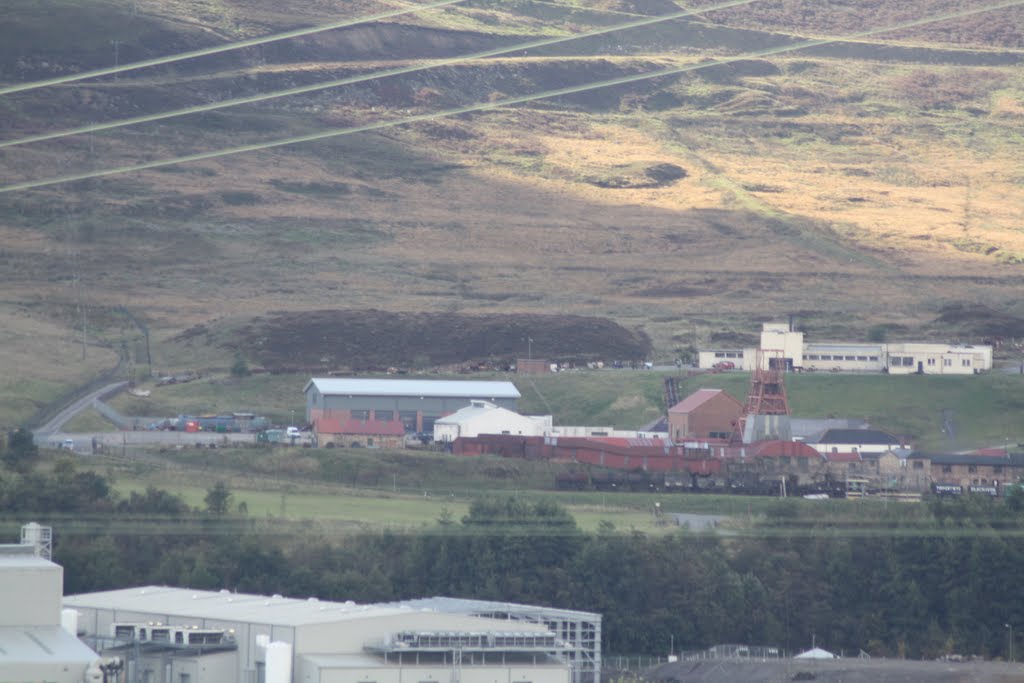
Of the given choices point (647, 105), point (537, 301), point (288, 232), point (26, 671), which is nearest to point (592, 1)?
point (647, 105)

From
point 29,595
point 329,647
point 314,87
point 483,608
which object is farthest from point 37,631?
point 314,87

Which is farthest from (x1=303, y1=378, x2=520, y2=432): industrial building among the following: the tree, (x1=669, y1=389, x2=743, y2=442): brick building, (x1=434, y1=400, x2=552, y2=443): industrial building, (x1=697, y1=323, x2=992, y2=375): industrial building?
the tree

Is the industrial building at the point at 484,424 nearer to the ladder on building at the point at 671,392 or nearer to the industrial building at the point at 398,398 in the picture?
the industrial building at the point at 398,398

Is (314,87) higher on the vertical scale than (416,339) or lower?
higher

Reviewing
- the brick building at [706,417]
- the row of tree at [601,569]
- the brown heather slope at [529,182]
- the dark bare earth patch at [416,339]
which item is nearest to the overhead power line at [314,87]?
the brown heather slope at [529,182]

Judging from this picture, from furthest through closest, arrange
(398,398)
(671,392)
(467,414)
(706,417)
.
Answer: (671,392) → (398,398) → (706,417) → (467,414)

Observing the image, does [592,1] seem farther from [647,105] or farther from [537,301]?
[537,301]

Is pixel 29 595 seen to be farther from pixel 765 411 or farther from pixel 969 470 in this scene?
pixel 765 411
